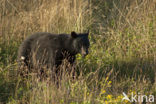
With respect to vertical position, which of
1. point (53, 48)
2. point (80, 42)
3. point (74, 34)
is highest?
point (74, 34)

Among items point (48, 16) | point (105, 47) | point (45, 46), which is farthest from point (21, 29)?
point (105, 47)

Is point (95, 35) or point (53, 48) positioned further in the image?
point (95, 35)

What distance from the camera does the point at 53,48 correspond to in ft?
21.0

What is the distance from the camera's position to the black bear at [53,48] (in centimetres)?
633

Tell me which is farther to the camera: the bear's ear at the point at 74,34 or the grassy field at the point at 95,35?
the grassy field at the point at 95,35

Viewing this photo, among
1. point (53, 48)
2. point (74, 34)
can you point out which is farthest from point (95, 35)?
point (53, 48)

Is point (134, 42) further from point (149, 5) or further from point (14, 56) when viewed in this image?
point (14, 56)

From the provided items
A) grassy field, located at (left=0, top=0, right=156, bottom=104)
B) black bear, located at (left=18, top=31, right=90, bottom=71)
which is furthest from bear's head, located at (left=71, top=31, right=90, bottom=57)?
grassy field, located at (left=0, top=0, right=156, bottom=104)

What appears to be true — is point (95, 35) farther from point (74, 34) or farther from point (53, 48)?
point (53, 48)

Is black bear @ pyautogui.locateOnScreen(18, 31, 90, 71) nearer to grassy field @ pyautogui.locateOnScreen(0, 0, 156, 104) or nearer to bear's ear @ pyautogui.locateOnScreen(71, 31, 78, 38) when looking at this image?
bear's ear @ pyautogui.locateOnScreen(71, 31, 78, 38)

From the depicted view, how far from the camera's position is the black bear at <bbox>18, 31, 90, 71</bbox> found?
6332 mm

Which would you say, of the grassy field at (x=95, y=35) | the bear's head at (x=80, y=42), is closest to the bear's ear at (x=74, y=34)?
the bear's head at (x=80, y=42)

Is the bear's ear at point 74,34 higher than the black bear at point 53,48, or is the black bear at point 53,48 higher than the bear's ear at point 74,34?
the bear's ear at point 74,34

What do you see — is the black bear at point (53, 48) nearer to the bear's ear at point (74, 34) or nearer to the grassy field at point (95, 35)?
the bear's ear at point (74, 34)
